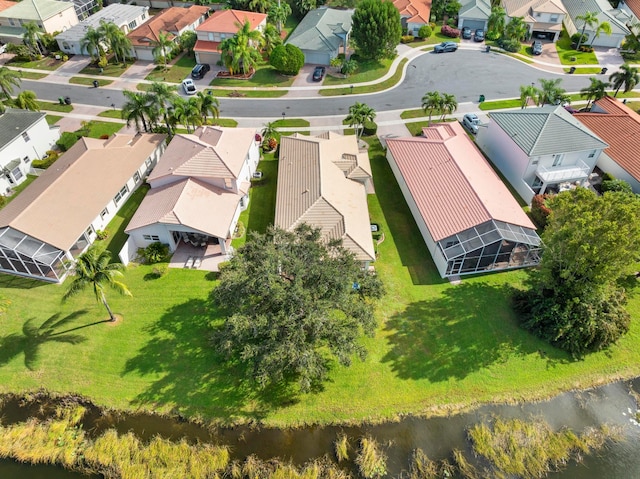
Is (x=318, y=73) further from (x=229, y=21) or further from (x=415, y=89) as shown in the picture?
(x=229, y=21)

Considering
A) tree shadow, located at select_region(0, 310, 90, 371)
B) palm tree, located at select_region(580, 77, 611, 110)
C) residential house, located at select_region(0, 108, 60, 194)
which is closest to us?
tree shadow, located at select_region(0, 310, 90, 371)

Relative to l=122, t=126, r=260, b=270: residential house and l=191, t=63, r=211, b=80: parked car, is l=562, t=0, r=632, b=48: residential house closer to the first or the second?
l=191, t=63, r=211, b=80: parked car

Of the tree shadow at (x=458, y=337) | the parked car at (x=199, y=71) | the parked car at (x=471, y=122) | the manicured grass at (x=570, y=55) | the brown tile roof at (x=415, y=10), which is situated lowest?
the tree shadow at (x=458, y=337)

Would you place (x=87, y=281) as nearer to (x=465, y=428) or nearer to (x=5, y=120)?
(x=465, y=428)

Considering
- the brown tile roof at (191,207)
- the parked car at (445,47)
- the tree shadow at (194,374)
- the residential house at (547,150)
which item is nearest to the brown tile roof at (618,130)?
the residential house at (547,150)

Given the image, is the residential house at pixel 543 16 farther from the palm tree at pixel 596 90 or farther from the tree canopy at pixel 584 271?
the tree canopy at pixel 584 271

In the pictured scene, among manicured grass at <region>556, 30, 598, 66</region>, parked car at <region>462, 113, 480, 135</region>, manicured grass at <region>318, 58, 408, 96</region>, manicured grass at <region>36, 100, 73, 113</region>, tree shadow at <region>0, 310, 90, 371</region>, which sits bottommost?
tree shadow at <region>0, 310, 90, 371</region>

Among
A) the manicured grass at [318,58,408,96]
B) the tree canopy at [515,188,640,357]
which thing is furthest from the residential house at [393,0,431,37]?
the tree canopy at [515,188,640,357]
